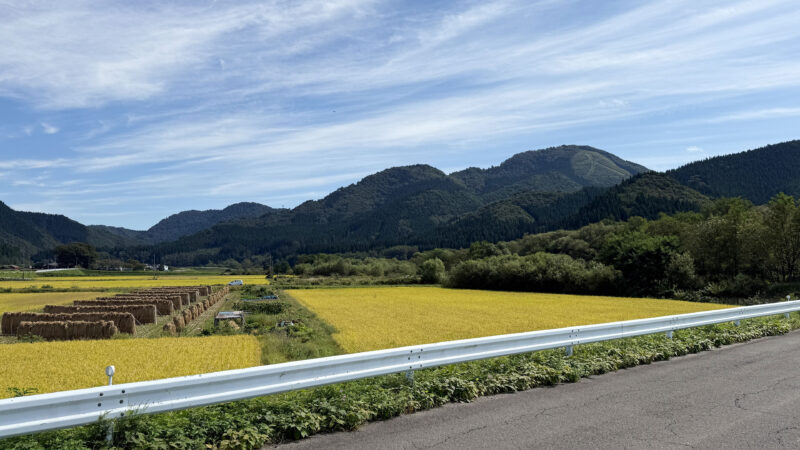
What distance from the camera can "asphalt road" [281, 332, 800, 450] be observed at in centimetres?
611

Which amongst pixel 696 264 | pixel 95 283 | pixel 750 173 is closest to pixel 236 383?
pixel 696 264

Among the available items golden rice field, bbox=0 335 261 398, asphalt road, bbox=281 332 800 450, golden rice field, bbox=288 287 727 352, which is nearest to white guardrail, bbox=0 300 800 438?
asphalt road, bbox=281 332 800 450

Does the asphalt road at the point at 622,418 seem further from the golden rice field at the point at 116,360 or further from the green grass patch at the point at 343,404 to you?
the golden rice field at the point at 116,360

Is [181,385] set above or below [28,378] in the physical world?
above

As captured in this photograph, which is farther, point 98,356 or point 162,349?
point 162,349

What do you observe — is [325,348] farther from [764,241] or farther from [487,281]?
[487,281]

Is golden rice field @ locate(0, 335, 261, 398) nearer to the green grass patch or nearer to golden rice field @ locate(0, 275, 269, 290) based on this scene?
the green grass patch

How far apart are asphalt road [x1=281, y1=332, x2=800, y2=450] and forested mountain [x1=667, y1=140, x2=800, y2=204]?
6161 inches

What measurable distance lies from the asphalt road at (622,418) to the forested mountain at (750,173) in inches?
6161

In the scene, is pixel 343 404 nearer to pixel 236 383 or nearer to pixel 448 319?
pixel 236 383

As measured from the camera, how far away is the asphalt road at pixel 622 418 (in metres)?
6.11

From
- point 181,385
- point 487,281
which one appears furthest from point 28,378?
point 487,281

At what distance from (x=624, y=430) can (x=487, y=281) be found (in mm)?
55050

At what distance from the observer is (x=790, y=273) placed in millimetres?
41531
